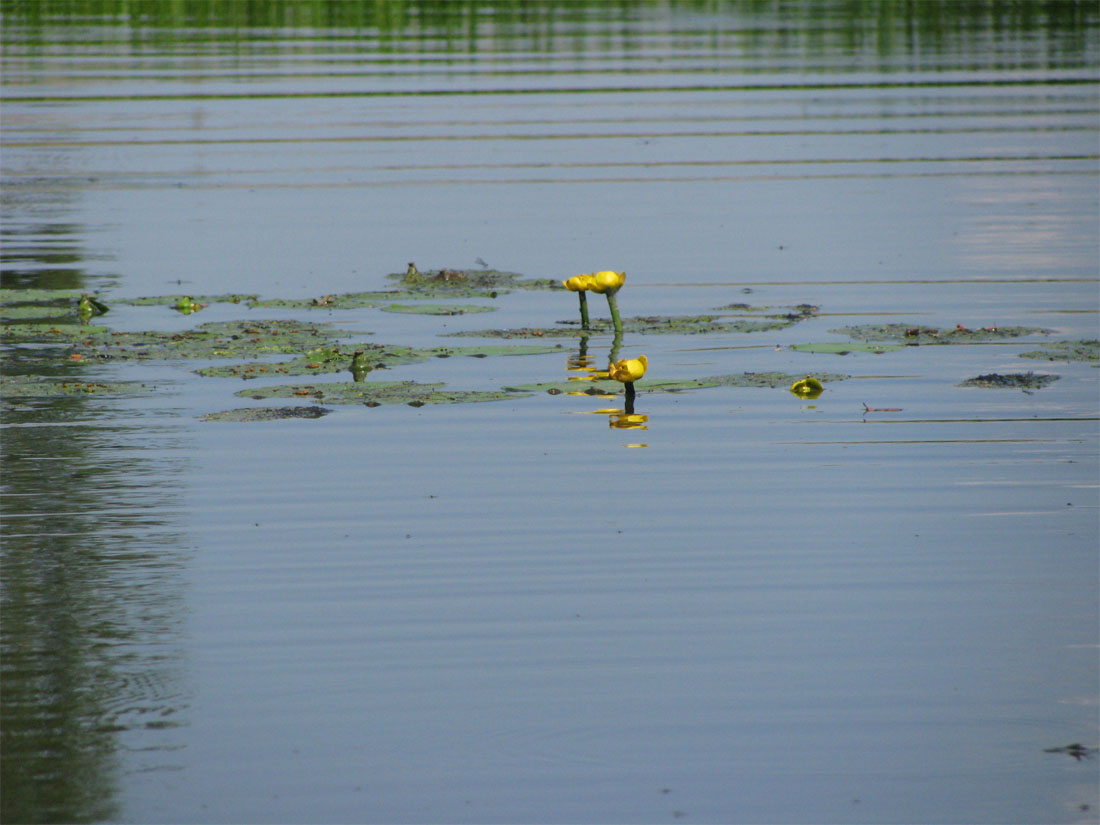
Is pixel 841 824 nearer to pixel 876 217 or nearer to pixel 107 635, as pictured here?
pixel 107 635

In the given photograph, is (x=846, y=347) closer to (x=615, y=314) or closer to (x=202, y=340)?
(x=615, y=314)

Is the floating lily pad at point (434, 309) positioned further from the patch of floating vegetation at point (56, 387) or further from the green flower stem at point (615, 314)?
the patch of floating vegetation at point (56, 387)

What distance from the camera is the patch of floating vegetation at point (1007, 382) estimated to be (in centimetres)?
773

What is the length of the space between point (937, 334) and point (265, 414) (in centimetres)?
352

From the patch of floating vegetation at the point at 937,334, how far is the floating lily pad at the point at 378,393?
6.97 ft

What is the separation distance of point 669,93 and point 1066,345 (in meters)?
16.1

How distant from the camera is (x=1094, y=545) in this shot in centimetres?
556

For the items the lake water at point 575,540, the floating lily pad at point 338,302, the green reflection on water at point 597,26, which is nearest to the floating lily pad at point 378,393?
the lake water at point 575,540

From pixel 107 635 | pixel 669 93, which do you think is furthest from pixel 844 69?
pixel 107 635

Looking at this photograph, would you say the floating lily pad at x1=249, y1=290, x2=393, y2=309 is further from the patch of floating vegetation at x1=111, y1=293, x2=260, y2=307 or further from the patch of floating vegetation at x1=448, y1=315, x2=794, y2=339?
the patch of floating vegetation at x1=448, y1=315, x2=794, y2=339

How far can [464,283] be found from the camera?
34.2 ft

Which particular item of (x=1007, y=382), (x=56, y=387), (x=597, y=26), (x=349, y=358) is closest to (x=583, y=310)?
(x=349, y=358)

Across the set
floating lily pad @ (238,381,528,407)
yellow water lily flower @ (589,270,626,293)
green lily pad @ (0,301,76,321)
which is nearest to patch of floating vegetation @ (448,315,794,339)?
yellow water lily flower @ (589,270,626,293)

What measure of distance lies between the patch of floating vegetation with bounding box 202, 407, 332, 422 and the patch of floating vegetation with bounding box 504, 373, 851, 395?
91cm
